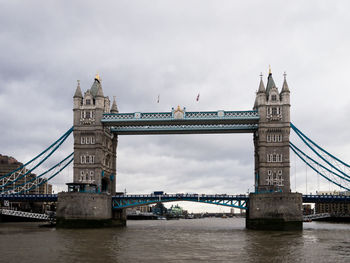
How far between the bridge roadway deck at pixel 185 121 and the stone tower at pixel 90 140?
2.42m

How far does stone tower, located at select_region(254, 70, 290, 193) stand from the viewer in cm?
8081

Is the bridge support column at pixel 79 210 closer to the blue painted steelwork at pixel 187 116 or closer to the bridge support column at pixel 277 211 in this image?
the blue painted steelwork at pixel 187 116

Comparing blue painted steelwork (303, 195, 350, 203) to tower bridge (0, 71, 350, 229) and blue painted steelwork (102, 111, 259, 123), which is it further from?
blue painted steelwork (102, 111, 259, 123)

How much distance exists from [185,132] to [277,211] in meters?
25.6

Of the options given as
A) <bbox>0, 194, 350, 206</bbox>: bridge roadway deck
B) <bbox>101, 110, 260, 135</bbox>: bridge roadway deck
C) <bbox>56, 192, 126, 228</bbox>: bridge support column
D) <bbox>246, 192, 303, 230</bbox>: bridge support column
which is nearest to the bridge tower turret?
<bbox>246, 192, 303, 230</bbox>: bridge support column

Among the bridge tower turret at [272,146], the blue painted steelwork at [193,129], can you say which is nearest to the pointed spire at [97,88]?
the blue painted steelwork at [193,129]

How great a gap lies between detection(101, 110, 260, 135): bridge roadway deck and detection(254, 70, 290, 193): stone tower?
2.60m

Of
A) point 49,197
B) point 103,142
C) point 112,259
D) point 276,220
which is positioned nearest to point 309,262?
point 112,259

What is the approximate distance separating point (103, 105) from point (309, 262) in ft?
199

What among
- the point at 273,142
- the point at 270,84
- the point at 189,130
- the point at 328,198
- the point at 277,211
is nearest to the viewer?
the point at 277,211

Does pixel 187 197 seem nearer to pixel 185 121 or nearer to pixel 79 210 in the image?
pixel 185 121

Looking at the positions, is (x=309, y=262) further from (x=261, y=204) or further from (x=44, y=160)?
(x=44, y=160)

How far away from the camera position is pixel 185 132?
8862 cm

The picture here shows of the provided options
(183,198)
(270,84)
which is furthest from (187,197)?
(270,84)
